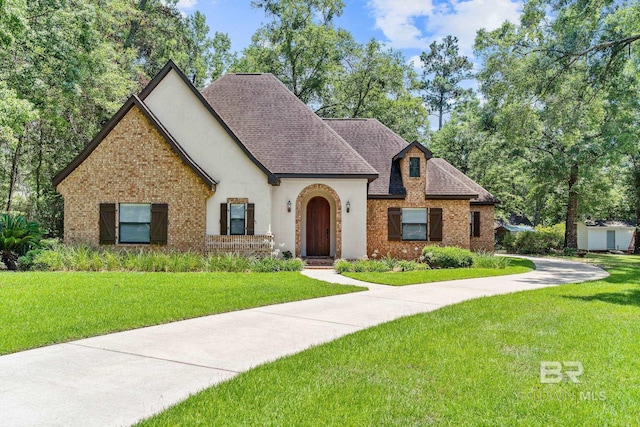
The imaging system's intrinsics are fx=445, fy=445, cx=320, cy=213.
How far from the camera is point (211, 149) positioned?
55.4 feet

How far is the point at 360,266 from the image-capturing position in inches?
599

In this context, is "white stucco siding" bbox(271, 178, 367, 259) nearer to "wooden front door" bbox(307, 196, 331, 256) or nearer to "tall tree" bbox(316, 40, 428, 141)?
"wooden front door" bbox(307, 196, 331, 256)

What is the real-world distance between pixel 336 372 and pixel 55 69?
1850cm

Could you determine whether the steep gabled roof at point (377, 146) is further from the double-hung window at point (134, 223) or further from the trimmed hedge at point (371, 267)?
the double-hung window at point (134, 223)

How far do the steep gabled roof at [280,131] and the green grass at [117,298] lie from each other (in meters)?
5.52

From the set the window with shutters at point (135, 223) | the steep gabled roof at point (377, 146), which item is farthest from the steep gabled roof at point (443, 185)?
the window with shutters at point (135, 223)

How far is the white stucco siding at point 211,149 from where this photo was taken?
16703 mm

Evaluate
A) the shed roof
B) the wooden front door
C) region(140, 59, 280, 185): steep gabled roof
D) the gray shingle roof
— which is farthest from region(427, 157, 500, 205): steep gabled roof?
the shed roof

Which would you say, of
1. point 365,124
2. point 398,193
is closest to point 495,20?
point 365,124

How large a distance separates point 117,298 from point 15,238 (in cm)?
796

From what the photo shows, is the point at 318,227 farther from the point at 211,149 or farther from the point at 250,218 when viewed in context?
the point at 211,149

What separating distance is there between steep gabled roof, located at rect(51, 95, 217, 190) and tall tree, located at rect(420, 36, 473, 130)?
45599 mm

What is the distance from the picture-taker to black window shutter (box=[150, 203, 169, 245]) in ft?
53.2

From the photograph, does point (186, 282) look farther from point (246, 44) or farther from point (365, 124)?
point (246, 44)
